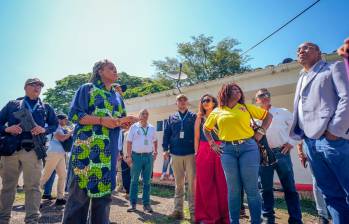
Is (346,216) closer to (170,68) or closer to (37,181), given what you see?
(37,181)

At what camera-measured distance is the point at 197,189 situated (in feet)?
14.9

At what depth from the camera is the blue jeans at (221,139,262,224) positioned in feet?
11.0

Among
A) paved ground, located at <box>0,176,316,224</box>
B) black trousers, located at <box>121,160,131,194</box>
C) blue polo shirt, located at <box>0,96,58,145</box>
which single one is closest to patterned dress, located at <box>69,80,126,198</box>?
blue polo shirt, located at <box>0,96,58,145</box>

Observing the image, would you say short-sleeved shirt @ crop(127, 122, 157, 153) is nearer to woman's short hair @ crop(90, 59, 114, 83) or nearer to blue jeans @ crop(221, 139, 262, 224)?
blue jeans @ crop(221, 139, 262, 224)

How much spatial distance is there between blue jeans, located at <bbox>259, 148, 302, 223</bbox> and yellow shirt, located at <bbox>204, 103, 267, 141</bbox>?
945mm

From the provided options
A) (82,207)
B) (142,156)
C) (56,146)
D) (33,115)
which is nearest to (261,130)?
(82,207)

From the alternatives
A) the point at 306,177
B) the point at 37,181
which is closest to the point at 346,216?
the point at 37,181

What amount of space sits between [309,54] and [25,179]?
421cm

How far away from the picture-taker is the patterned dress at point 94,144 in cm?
249

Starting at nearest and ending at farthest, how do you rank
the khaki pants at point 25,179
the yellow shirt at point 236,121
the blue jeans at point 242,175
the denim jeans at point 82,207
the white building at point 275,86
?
1. the denim jeans at point 82,207
2. the blue jeans at point 242,175
3. the yellow shirt at point 236,121
4. the khaki pants at point 25,179
5. the white building at point 275,86

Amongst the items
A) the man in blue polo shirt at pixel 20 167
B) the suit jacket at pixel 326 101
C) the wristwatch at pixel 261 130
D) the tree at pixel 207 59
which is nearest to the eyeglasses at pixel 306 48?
the suit jacket at pixel 326 101

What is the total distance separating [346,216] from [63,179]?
596cm

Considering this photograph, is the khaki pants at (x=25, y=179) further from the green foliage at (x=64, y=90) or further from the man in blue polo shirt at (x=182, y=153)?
the green foliage at (x=64, y=90)

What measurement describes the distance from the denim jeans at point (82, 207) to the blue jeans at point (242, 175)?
5.46 feet
